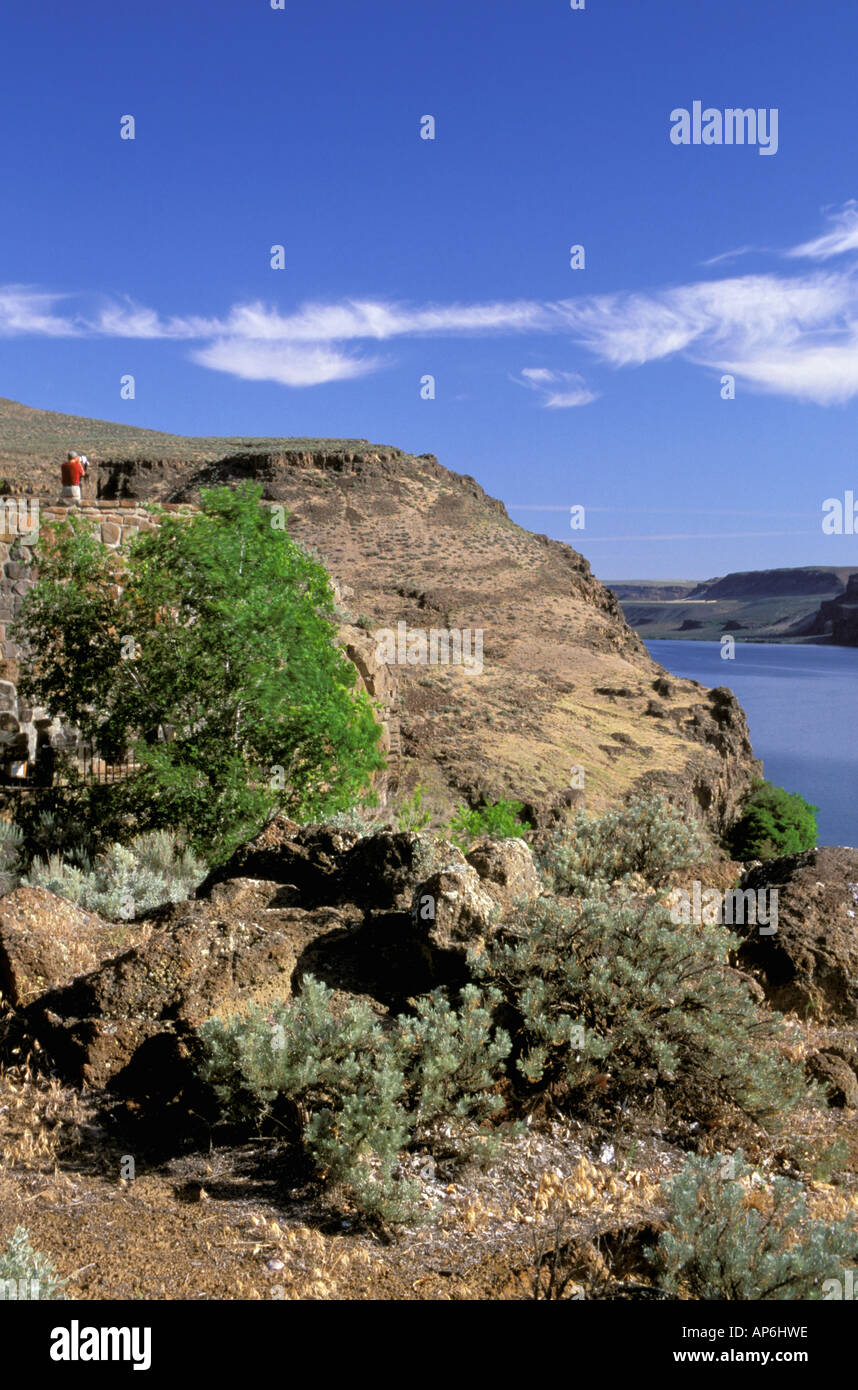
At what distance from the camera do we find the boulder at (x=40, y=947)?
15.3ft

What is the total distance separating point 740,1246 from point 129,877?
4691 mm

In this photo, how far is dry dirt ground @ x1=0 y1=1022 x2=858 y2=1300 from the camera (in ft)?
9.85

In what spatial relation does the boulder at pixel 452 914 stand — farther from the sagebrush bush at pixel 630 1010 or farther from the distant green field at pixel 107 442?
the distant green field at pixel 107 442

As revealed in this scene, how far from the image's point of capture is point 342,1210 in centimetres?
343

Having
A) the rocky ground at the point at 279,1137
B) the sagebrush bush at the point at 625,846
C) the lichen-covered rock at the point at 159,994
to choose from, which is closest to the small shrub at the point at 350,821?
the sagebrush bush at the point at 625,846

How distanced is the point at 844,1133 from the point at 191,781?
17.4 ft

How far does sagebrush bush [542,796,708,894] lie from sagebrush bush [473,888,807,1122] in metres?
1.57

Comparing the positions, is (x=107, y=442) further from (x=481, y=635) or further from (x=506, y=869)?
(x=506, y=869)

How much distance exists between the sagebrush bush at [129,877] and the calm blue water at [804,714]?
33589mm

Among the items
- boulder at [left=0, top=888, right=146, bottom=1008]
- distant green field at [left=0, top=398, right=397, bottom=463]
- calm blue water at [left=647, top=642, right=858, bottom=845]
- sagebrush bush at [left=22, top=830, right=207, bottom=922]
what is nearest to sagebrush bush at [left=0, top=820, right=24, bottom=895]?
sagebrush bush at [left=22, top=830, right=207, bottom=922]

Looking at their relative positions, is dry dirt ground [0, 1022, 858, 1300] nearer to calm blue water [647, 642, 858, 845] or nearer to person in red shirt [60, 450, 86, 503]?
person in red shirt [60, 450, 86, 503]

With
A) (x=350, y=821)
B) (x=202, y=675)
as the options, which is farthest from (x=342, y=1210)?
(x=202, y=675)
